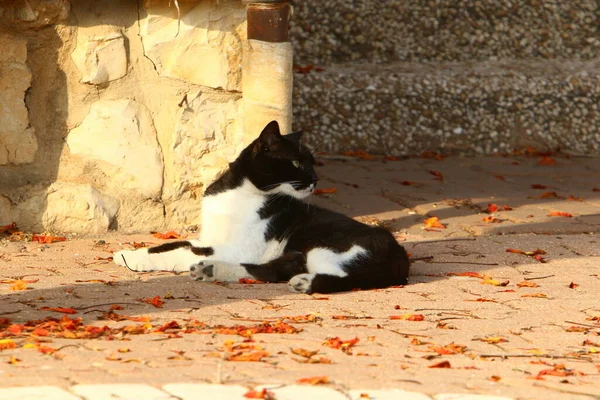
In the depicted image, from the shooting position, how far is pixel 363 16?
34.2 ft

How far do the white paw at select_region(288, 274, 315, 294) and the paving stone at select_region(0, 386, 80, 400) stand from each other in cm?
186

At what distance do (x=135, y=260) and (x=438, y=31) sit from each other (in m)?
6.65

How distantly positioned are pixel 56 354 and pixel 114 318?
1.97ft

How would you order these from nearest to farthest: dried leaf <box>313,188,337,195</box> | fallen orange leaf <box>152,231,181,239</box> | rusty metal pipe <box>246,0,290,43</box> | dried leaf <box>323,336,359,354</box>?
dried leaf <box>323,336,359,354</box>, rusty metal pipe <box>246,0,290,43</box>, fallen orange leaf <box>152,231,181,239</box>, dried leaf <box>313,188,337,195</box>

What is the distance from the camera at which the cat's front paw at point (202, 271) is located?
4543mm

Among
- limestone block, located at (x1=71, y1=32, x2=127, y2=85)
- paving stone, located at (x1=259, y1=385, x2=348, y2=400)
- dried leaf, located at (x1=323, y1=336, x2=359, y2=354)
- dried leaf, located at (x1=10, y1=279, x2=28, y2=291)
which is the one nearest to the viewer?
paving stone, located at (x1=259, y1=385, x2=348, y2=400)

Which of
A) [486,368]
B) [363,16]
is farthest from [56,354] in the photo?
[363,16]

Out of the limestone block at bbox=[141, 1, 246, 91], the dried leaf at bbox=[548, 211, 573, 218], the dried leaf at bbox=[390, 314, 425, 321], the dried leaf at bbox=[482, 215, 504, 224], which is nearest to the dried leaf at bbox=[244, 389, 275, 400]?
the dried leaf at bbox=[390, 314, 425, 321]

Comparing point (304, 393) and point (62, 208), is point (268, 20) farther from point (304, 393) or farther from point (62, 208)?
point (304, 393)

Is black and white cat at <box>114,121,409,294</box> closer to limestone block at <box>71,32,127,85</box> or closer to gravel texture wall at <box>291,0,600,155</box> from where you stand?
limestone block at <box>71,32,127,85</box>

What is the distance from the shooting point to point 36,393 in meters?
2.60

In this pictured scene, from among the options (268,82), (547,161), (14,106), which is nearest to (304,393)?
(268,82)

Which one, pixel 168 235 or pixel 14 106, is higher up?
pixel 14 106

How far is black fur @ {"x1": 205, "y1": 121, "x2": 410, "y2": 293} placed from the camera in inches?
176
